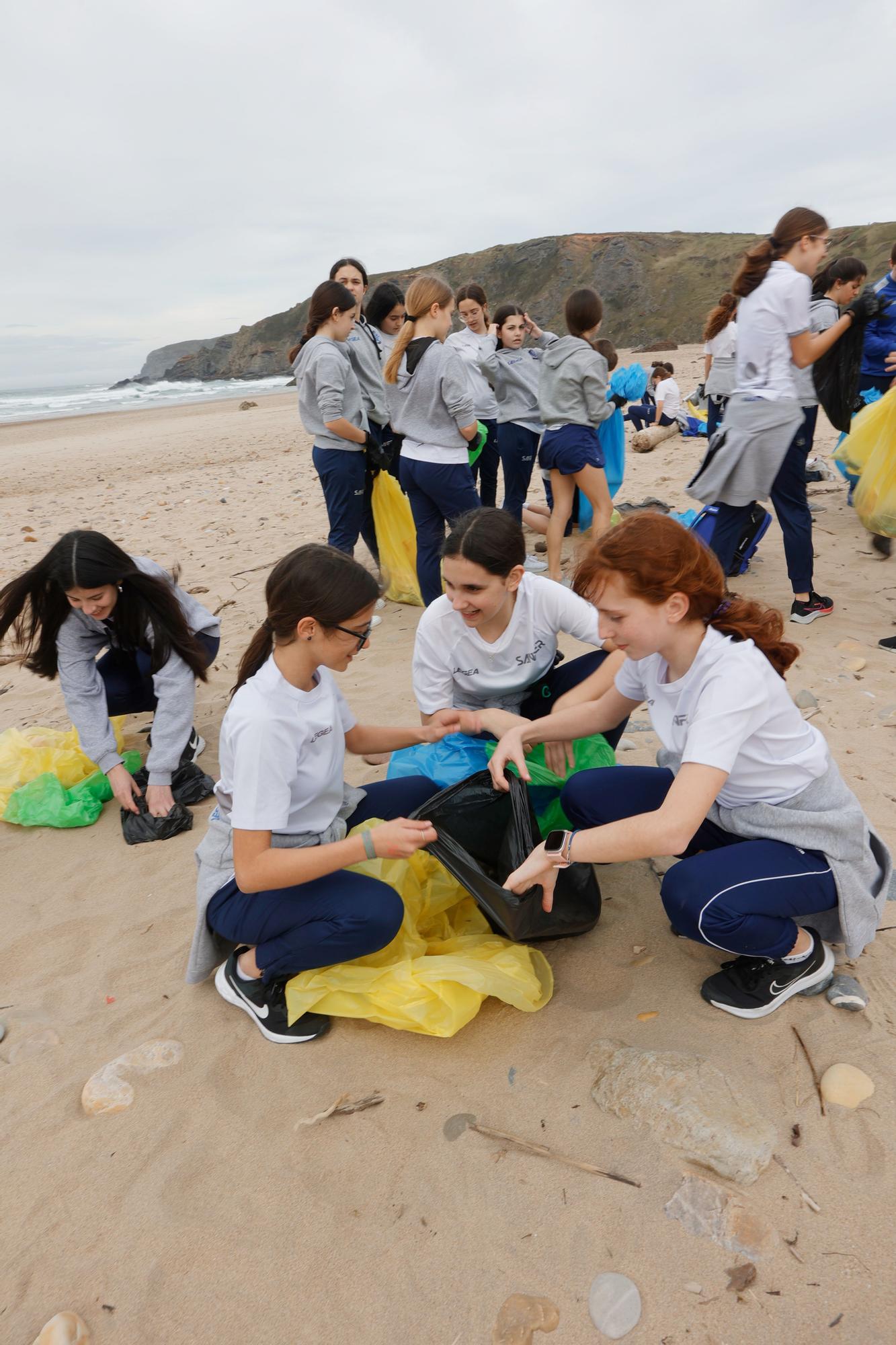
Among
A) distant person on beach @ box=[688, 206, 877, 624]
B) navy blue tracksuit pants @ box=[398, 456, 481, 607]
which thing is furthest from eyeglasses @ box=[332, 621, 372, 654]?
distant person on beach @ box=[688, 206, 877, 624]

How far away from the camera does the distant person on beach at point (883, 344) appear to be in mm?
4184

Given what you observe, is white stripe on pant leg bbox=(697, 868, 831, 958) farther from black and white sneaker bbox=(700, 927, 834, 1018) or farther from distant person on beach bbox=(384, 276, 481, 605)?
distant person on beach bbox=(384, 276, 481, 605)

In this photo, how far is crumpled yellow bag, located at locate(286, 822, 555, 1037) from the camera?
182cm

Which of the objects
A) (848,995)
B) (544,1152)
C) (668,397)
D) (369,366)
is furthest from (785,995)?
(668,397)

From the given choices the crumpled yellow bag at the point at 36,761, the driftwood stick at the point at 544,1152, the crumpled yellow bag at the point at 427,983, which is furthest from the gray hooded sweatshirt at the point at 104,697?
the driftwood stick at the point at 544,1152

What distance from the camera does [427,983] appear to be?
1827mm

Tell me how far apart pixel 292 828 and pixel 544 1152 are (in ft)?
3.08

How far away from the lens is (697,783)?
1.58m

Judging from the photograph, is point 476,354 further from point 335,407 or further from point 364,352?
point 335,407

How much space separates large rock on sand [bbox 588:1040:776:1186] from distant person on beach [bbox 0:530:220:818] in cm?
188

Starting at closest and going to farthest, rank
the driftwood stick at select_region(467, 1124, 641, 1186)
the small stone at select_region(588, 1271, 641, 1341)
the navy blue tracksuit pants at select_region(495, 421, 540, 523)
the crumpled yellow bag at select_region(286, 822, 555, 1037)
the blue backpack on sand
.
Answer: the small stone at select_region(588, 1271, 641, 1341), the driftwood stick at select_region(467, 1124, 641, 1186), the crumpled yellow bag at select_region(286, 822, 555, 1037), the blue backpack on sand, the navy blue tracksuit pants at select_region(495, 421, 540, 523)

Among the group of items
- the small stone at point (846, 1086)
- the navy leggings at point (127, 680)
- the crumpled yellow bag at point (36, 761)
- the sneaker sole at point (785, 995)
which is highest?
the navy leggings at point (127, 680)

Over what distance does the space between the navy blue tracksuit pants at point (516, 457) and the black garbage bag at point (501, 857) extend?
10.8ft

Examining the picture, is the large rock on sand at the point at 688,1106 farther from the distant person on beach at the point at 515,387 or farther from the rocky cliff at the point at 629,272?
the rocky cliff at the point at 629,272
